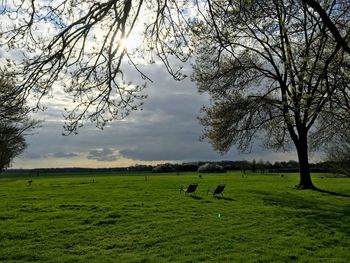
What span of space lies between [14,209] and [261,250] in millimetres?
14502

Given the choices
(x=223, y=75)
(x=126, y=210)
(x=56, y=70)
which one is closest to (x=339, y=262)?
(x=56, y=70)

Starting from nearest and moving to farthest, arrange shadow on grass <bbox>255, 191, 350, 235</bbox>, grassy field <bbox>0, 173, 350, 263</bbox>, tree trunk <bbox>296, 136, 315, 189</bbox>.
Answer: grassy field <bbox>0, 173, 350, 263</bbox>, shadow on grass <bbox>255, 191, 350, 235</bbox>, tree trunk <bbox>296, 136, 315, 189</bbox>

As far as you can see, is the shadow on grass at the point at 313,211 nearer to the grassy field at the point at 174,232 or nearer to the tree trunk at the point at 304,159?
the grassy field at the point at 174,232

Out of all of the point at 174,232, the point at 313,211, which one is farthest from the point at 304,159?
the point at 174,232

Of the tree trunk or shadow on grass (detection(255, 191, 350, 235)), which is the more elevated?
the tree trunk

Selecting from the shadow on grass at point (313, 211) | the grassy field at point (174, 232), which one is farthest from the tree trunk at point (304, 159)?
the grassy field at point (174, 232)

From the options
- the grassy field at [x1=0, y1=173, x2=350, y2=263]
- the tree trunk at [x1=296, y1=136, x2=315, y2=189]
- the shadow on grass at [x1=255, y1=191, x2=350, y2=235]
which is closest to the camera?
the grassy field at [x1=0, y1=173, x2=350, y2=263]

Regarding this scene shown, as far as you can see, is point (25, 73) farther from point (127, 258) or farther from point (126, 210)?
point (126, 210)

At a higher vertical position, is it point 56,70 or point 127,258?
point 56,70

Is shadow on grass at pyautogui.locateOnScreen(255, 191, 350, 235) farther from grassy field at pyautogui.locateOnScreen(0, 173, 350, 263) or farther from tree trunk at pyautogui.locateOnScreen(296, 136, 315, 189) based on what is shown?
tree trunk at pyautogui.locateOnScreen(296, 136, 315, 189)

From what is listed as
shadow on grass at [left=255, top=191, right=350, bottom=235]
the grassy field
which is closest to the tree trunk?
shadow on grass at [left=255, top=191, right=350, bottom=235]

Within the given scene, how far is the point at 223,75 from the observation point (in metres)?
32.8

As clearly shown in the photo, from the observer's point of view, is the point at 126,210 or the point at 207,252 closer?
the point at 207,252

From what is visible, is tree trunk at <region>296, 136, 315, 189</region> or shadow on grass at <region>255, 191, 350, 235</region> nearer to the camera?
shadow on grass at <region>255, 191, 350, 235</region>
